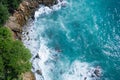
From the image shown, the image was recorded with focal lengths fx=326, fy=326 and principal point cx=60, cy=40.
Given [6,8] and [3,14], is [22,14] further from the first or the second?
[3,14]

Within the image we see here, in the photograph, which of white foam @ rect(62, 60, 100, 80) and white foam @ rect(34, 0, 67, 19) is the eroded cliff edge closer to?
white foam @ rect(34, 0, 67, 19)

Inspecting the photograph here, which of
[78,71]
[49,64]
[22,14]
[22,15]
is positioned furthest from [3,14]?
[78,71]

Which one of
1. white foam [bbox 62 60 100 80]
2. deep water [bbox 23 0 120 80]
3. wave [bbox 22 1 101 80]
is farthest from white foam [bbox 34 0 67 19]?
white foam [bbox 62 60 100 80]

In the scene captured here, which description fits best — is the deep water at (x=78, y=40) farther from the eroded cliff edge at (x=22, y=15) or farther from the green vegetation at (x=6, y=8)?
the green vegetation at (x=6, y=8)

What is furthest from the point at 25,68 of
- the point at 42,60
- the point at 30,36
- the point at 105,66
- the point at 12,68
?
the point at 105,66

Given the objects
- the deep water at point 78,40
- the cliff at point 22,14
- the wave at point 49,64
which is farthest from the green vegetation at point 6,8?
the deep water at point 78,40

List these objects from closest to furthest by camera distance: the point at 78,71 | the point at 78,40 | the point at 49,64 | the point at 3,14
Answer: the point at 3,14
the point at 49,64
the point at 78,71
the point at 78,40

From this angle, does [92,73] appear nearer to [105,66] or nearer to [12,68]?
[105,66]
